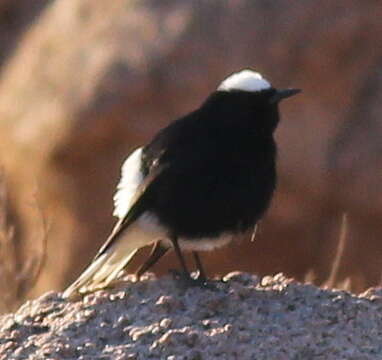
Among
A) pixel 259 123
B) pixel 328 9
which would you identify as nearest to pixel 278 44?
pixel 328 9

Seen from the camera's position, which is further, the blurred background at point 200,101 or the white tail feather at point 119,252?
the blurred background at point 200,101

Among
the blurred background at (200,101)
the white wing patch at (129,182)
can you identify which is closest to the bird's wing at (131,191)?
the white wing patch at (129,182)

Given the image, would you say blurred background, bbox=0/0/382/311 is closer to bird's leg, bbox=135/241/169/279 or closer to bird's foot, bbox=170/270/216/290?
bird's leg, bbox=135/241/169/279

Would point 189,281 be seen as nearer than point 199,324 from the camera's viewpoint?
No

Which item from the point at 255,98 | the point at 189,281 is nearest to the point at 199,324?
the point at 189,281

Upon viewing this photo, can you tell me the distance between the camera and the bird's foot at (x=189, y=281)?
7.17 meters

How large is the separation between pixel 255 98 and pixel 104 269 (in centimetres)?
108

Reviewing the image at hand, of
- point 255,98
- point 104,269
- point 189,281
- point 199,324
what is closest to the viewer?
point 199,324

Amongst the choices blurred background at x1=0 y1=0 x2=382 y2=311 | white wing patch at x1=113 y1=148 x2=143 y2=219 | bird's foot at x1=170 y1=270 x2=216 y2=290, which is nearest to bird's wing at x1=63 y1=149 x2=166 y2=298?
white wing patch at x1=113 y1=148 x2=143 y2=219

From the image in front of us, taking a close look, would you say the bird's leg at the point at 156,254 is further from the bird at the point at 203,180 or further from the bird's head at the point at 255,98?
the bird's head at the point at 255,98

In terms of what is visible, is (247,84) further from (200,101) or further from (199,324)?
(200,101)

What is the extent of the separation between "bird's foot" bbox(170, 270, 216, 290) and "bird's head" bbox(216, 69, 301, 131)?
907 mm

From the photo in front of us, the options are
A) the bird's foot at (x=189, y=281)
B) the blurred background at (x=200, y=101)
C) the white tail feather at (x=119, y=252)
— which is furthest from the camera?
the blurred background at (x=200, y=101)

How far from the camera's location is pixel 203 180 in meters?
7.66
